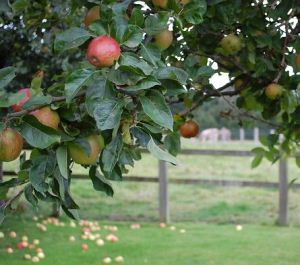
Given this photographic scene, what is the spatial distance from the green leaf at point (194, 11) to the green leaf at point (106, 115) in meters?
0.36

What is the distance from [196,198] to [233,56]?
207 inches

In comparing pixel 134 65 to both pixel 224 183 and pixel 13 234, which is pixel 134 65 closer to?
pixel 13 234

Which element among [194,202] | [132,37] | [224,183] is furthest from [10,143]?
[194,202]

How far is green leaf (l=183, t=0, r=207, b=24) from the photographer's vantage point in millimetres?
1137

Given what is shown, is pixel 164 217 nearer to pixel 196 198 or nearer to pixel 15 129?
pixel 196 198

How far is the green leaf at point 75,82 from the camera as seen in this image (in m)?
0.86

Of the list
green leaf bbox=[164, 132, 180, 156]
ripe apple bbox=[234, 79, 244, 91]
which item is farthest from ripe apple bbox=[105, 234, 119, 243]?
green leaf bbox=[164, 132, 180, 156]

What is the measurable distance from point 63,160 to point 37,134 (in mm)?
94

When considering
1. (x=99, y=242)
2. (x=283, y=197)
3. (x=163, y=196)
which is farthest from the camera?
(x=163, y=196)

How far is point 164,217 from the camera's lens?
5.28 meters

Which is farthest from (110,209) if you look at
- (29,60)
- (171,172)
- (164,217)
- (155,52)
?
(155,52)

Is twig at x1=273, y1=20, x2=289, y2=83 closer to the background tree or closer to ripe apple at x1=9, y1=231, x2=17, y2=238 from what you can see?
the background tree

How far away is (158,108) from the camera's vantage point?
885 mm

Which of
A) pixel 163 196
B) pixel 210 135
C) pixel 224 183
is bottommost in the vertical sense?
pixel 163 196
